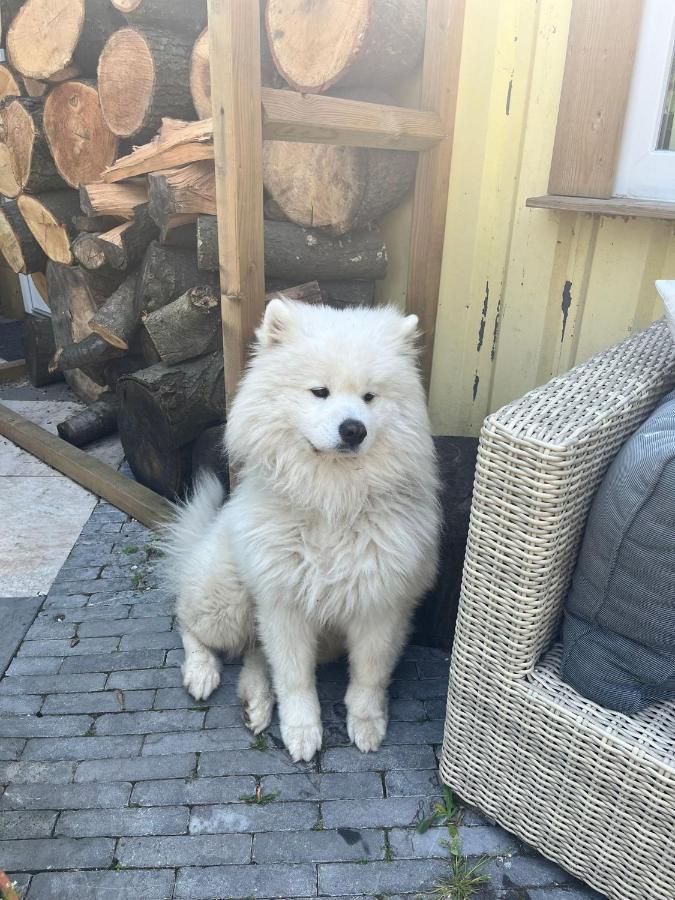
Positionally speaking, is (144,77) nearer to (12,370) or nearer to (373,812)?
(12,370)

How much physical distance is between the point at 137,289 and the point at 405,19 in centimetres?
176

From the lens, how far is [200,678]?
7.41 feet

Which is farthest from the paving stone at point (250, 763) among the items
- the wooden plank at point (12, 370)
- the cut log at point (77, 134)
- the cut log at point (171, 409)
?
the wooden plank at point (12, 370)

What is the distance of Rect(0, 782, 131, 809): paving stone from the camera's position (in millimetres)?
1864

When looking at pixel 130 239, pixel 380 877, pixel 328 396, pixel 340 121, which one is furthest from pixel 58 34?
pixel 380 877

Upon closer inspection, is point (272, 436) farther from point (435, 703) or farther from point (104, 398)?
point (104, 398)

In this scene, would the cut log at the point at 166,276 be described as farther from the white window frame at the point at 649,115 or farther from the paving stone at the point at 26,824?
the paving stone at the point at 26,824

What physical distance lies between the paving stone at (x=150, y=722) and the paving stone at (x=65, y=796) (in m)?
0.21

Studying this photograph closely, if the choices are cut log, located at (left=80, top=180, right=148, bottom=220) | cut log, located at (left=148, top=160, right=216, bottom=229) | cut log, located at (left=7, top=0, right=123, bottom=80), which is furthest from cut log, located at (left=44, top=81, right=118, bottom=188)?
cut log, located at (left=148, top=160, right=216, bottom=229)

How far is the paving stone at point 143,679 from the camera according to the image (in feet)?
7.54

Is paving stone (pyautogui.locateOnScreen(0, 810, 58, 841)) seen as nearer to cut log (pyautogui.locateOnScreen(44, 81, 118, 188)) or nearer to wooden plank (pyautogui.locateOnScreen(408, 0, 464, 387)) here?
wooden plank (pyautogui.locateOnScreen(408, 0, 464, 387))

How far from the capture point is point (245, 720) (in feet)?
7.07

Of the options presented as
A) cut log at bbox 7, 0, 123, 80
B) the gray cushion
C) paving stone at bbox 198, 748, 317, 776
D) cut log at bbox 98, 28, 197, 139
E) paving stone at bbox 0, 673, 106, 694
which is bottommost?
paving stone at bbox 0, 673, 106, 694

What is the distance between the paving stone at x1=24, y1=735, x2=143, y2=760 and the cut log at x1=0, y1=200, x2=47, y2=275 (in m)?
3.31
